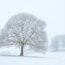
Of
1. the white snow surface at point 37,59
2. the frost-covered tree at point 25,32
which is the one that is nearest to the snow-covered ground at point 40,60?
the white snow surface at point 37,59

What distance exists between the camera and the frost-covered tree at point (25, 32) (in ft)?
8.21

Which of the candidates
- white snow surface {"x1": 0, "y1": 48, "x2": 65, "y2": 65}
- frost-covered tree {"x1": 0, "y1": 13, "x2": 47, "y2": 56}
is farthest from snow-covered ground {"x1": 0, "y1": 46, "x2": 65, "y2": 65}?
frost-covered tree {"x1": 0, "y1": 13, "x2": 47, "y2": 56}

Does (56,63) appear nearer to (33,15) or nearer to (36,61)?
(36,61)

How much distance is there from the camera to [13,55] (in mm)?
2418

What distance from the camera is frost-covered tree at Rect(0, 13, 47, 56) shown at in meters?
2.50

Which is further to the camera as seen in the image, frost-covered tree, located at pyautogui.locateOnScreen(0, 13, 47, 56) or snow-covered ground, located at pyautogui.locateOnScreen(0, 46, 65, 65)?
frost-covered tree, located at pyautogui.locateOnScreen(0, 13, 47, 56)

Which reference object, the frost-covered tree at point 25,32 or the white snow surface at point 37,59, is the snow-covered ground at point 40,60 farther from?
the frost-covered tree at point 25,32

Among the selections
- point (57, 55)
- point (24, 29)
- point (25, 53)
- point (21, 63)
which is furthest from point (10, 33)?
point (57, 55)

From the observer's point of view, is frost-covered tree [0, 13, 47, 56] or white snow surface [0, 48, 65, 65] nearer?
white snow surface [0, 48, 65, 65]

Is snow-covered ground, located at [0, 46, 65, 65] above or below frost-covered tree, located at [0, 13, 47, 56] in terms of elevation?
below

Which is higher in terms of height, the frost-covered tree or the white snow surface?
the frost-covered tree

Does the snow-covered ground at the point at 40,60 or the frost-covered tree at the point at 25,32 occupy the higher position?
the frost-covered tree at the point at 25,32

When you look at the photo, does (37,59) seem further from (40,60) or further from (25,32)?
(25,32)

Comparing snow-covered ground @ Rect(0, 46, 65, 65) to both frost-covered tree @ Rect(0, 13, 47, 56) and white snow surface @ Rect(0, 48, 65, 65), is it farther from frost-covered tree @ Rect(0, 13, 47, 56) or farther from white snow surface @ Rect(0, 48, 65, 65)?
frost-covered tree @ Rect(0, 13, 47, 56)
